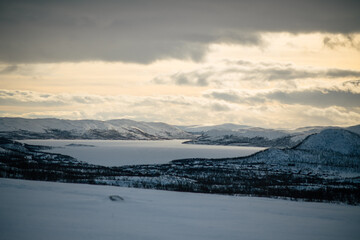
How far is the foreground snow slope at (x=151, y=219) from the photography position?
15.1m

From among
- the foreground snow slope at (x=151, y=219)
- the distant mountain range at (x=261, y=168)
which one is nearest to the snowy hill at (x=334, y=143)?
the distant mountain range at (x=261, y=168)

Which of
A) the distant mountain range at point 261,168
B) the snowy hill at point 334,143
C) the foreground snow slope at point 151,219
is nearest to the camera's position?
the foreground snow slope at point 151,219

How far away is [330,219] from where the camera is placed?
2228cm

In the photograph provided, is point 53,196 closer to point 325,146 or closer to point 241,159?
point 241,159

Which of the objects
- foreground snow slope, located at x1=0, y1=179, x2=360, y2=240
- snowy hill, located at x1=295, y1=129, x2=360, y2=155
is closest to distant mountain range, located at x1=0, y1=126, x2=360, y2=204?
snowy hill, located at x1=295, y1=129, x2=360, y2=155

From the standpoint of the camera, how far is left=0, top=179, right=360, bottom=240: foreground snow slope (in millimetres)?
15062

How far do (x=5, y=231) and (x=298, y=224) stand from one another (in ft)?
53.9

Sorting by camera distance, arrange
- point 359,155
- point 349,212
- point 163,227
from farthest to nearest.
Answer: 1. point 359,155
2. point 349,212
3. point 163,227

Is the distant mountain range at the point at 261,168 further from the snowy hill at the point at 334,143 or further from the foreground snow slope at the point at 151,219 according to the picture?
the foreground snow slope at the point at 151,219

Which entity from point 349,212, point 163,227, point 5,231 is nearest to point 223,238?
point 163,227

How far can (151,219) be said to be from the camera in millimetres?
18125

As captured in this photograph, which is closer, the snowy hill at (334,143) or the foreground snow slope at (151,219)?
the foreground snow slope at (151,219)

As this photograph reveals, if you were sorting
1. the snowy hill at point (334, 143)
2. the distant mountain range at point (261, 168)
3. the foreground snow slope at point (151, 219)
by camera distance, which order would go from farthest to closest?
the snowy hill at point (334, 143) → the distant mountain range at point (261, 168) → the foreground snow slope at point (151, 219)

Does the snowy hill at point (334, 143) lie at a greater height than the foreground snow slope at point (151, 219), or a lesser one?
greater
